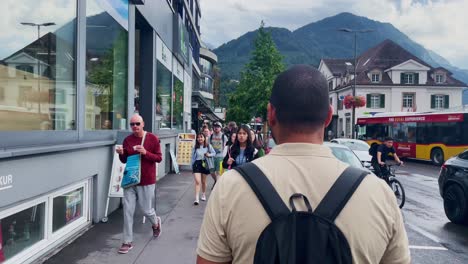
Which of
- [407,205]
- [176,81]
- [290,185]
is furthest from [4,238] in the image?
[176,81]

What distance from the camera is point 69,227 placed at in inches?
242

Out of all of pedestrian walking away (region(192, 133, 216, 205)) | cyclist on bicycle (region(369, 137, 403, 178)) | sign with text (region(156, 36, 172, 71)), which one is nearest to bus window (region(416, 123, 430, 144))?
cyclist on bicycle (region(369, 137, 403, 178))

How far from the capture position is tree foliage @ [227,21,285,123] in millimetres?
37094

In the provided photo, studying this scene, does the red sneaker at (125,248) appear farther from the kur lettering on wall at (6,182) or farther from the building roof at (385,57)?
the building roof at (385,57)

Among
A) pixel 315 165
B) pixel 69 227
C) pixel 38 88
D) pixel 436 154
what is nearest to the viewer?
pixel 315 165

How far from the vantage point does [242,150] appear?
316 inches

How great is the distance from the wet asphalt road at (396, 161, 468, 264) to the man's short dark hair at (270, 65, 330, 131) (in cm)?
505

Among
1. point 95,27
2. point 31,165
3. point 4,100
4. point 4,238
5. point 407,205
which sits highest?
point 95,27

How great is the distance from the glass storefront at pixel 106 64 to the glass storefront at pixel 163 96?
3867 mm

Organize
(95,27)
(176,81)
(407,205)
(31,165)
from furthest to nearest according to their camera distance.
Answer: (176,81) → (407,205) → (95,27) → (31,165)

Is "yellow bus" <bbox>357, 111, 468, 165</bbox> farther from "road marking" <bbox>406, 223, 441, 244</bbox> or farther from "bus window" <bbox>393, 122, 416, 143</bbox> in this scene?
"road marking" <bbox>406, 223, 441, 244</bbox>

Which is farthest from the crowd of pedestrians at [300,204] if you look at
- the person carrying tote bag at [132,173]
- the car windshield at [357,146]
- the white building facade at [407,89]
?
the white building facade at [407,89]

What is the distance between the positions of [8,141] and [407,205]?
8920 millimetres

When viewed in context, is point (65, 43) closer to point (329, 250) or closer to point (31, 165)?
point (31, 165)
